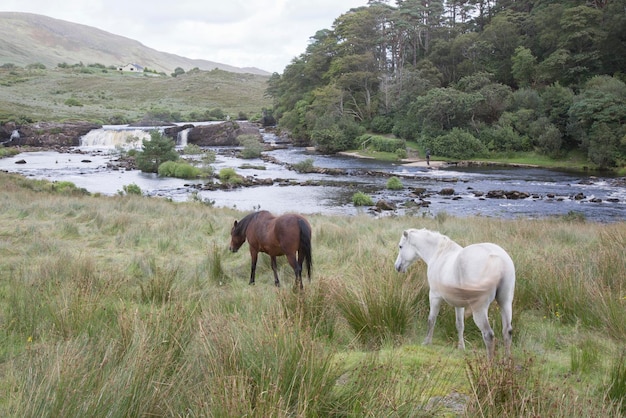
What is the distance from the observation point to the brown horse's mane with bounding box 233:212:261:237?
305 inches

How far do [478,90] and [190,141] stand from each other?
3374 centimetres

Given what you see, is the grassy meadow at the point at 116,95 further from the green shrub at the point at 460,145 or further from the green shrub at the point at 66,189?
the green shrub at the point at 460,145

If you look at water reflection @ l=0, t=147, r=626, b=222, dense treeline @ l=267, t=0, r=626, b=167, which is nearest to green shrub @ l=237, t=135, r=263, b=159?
water reflection @ l=0, t=147, r=626, b=222

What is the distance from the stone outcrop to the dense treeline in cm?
2626

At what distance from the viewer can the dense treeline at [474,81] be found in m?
38.6

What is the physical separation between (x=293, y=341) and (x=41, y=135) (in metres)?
56.9

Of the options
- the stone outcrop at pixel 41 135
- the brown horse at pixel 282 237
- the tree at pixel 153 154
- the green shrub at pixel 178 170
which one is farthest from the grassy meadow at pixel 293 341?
the stone outcrop at pixel 41 135

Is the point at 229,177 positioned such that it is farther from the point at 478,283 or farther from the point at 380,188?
the point at 478,283

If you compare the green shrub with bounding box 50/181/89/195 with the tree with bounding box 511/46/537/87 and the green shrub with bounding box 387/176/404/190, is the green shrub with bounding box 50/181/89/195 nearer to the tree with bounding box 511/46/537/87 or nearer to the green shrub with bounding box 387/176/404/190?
the green shrub with bounding box 387/176/404/190

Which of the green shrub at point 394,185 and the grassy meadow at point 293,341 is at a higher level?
the grassy meadow at point 293,341

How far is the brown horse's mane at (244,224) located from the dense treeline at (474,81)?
33.1m

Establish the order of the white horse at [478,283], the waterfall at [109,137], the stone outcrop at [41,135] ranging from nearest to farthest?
the white horse at [478,283], the stone outcrop at [41,135], the waterfall at [109,137]

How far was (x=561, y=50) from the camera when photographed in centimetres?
4478

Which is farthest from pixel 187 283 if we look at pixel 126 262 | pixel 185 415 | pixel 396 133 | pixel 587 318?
pixel 396 133
